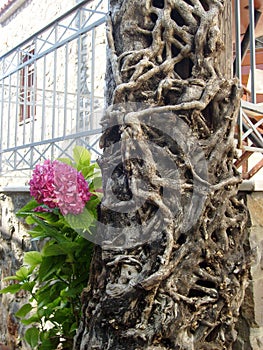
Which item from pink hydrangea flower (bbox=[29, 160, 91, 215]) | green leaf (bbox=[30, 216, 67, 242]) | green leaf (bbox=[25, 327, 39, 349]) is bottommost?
green leaf (bbox=[25, 327, 39, 349])

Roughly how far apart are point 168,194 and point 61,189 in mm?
425

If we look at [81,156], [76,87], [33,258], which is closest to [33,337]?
[33,258]

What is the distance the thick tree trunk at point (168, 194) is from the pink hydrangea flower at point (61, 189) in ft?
Result: 0.45

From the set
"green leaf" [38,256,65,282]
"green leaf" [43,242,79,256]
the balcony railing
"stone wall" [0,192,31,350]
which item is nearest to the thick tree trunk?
"green leaf" [43,242,79,256]

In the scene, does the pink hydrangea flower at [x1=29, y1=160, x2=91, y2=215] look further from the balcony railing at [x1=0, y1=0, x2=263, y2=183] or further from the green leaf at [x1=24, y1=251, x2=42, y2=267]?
the balcony railing at [x1=0, y1=0, x2=263, y2=183]

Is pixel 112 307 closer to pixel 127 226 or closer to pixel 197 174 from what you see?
pixel 127 226

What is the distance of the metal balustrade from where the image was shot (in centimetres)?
270

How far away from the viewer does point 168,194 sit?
1320 millimetres

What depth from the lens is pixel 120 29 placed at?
147 cm

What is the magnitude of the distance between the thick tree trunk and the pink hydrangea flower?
0.45ft

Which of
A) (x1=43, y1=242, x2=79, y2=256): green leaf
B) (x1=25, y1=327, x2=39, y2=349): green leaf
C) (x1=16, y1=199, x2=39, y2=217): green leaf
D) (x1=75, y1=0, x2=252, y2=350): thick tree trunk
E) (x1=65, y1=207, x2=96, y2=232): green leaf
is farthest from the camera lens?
(x1=25, y1=327, x2=39, y2=349): green leaf

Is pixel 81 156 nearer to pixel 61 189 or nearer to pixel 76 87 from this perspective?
pixel 61 189

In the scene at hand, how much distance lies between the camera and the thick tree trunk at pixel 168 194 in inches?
49.4

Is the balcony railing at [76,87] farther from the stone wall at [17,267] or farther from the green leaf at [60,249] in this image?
the green leaf at [60,249]
